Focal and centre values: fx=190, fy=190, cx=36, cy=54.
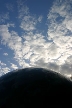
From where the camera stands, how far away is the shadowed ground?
498 centimetres

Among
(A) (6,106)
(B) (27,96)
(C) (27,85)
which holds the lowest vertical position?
(A) (6,106)

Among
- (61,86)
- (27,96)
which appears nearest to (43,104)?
(27,96)

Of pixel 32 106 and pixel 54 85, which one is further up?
pixel 54 85

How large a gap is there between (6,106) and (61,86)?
5.36 ft

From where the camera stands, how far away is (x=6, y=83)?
5824 mm

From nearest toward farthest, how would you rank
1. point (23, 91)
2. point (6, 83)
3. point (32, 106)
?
point (32, 106) → point (23, 91) → point (6, 83)

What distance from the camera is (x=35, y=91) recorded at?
5.16 metres

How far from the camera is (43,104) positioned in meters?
4.94

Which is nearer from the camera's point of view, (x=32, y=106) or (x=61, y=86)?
(x=32, y=106)

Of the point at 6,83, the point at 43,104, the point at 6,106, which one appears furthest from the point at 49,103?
the point at 6,83

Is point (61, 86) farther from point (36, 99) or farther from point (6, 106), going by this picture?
point (6, 106)

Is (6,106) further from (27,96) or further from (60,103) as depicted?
(60,103)

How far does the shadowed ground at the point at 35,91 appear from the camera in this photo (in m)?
4.98

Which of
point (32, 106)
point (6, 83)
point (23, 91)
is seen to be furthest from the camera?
point (6, 83)
